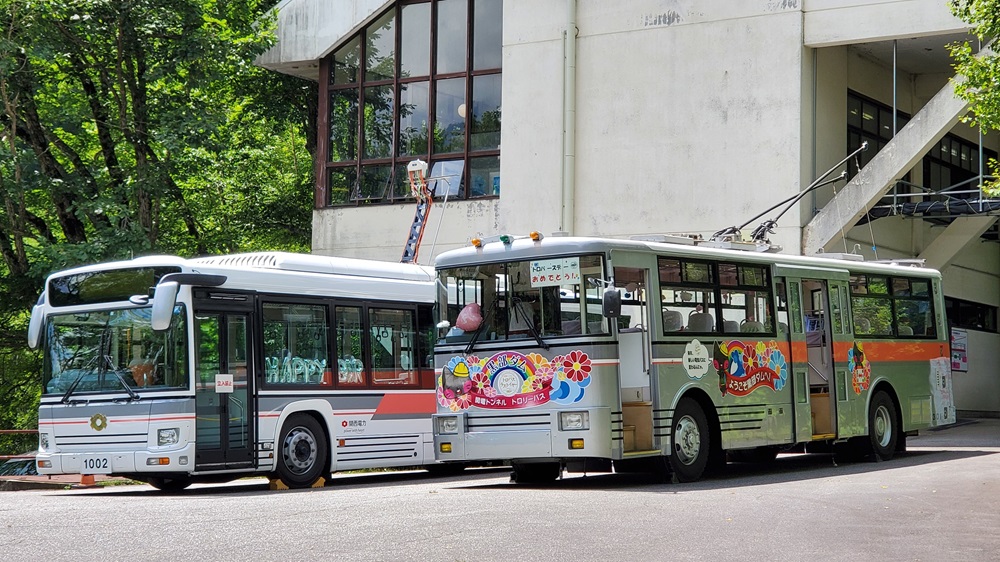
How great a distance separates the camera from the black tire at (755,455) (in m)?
20.1

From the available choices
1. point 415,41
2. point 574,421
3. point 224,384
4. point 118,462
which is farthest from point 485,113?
point 574,421

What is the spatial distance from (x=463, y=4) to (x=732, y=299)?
1779 centimetres

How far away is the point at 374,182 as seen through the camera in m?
33.6

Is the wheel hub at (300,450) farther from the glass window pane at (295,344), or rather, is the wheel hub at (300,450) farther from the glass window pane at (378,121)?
the glass window pane at (378,121)

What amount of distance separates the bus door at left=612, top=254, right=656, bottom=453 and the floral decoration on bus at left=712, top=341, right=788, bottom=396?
4.28ft

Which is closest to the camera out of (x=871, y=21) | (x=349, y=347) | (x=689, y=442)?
(x=689, y=442)

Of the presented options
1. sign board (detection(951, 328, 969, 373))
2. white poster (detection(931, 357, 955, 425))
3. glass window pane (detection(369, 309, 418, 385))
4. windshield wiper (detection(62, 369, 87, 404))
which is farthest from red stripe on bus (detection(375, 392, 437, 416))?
sign board (detection(951, 328, 969, 373))

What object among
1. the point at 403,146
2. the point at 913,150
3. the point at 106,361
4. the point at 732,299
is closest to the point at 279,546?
the point at 106,361

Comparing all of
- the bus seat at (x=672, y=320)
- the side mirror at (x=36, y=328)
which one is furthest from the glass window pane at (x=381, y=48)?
the bus seat at (x=672, y=320)

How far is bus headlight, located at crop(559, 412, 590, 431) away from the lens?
15.0 metres

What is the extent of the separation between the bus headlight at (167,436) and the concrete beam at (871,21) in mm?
16718

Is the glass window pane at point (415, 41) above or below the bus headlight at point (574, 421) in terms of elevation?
above

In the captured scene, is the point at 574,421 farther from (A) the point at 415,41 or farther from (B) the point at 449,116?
(A) the point at 415,41

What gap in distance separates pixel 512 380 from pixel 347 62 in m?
20.2
